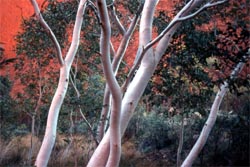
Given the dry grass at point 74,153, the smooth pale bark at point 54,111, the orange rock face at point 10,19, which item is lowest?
the dry grass at point 74,153

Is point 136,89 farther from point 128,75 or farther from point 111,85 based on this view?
point 111,85

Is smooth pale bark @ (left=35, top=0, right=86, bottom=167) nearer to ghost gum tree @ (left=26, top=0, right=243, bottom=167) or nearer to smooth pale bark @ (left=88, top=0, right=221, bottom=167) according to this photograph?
ghost gum tree @ (left=26, top=0, right=243, bottom=167)

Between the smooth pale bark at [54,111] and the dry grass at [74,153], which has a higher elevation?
the smooth pale bark at [54,111]

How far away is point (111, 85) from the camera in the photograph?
344 centimetres

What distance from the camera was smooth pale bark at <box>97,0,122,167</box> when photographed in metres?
3.17

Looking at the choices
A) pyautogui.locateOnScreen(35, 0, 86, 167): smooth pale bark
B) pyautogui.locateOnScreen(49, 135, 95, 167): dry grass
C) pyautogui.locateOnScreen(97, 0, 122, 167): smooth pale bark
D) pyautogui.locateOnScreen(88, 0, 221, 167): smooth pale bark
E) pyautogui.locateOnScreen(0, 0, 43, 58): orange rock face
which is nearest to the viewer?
pyautogui.locateOnScreen(97, 0, 122, 167): smooth pale bark

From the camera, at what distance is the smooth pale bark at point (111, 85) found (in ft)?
10.4

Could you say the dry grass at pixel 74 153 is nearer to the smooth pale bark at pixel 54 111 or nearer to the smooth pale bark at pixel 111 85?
the smooth pale bark at pixel 54 111

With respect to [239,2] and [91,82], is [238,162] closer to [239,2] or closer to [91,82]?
[91,82]

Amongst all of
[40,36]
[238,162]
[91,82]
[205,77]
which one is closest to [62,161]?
[91,82]

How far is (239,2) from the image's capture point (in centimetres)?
588

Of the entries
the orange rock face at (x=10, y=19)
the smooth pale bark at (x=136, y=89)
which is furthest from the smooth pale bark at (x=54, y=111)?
the orange rock face at (x=10, y=19)

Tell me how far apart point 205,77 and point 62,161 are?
479 cm

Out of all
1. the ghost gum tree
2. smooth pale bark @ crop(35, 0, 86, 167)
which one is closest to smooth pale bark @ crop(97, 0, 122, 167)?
the ghost gum tree
